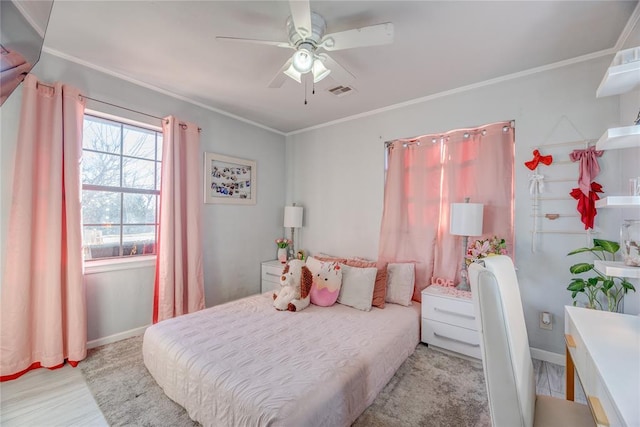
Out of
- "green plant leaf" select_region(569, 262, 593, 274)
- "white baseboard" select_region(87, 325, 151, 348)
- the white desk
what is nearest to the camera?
the white desk

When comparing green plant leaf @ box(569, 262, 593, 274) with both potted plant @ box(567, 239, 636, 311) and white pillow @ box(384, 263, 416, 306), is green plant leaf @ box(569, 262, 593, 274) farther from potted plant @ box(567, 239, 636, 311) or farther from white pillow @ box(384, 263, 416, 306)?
white pillow @ box(384, 263, 416, 306)

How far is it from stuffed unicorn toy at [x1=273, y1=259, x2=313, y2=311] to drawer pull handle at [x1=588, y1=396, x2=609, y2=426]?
190cm

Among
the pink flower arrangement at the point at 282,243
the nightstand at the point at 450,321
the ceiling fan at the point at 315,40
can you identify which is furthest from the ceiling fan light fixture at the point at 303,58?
the pink flower arrangement at the point at 282,243

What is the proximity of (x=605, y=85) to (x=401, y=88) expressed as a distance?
1.58 meters

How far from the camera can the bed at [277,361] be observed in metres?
1.28

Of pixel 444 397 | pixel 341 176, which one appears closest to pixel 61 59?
pixel 341 176

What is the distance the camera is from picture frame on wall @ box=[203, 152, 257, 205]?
3197 millimetres

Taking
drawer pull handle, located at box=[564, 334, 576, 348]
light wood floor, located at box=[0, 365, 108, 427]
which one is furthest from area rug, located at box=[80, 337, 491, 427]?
drawer pull handle, located at box=[564, 334, 576, 348]

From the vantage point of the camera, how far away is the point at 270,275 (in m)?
3.66

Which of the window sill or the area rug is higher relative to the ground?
the window sill

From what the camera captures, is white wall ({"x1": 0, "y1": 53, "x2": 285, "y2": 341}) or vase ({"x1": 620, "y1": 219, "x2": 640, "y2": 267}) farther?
white wall ({"x1": 0, "y1": 53, "x2": 285, "y2": 341})

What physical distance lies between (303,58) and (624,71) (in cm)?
166

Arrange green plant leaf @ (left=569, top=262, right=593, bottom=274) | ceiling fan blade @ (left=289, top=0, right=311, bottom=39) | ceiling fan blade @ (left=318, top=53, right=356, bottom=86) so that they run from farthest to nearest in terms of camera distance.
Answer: green plant leaf @ (left=569, top=262, right=593, bottom=274), ceiling fan blade @ (left=318, top=53, right=356, bottom=86), ceiling fan blade @ (left=289, top=0, right=311, bottom=39)

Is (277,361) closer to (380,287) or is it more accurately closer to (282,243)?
(380,287)
